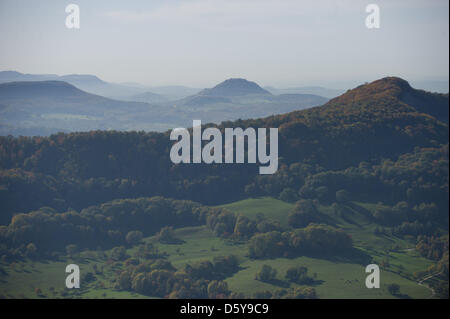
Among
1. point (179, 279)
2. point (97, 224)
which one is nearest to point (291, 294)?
point (179, 279)

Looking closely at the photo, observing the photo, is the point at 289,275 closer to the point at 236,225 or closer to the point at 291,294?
the point at 291,294

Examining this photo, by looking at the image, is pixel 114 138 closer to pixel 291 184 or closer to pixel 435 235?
pixel 291 184

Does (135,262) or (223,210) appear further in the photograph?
(223,210)

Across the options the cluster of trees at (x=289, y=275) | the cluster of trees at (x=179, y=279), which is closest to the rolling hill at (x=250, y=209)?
the cluster of trees at (x=179, y=279)

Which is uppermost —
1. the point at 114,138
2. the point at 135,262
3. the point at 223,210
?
the point at 114,138

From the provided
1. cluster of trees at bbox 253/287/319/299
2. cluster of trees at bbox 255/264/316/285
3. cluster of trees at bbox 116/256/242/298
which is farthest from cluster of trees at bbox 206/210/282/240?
cluster of trees at bbox 253/287/319/299
